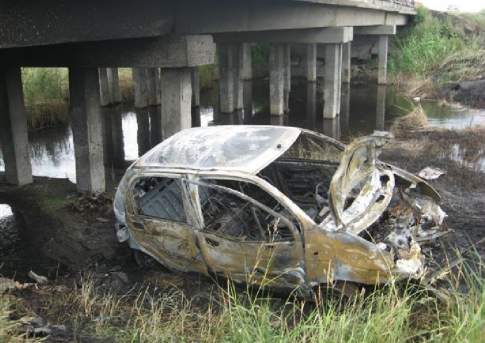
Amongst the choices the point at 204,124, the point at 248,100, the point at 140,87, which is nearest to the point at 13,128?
the point at 204,124

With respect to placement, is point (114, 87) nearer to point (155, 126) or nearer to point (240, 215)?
point (155, 126)

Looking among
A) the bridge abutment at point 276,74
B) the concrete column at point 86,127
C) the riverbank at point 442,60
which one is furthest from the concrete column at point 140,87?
the riverbank at point 442,60

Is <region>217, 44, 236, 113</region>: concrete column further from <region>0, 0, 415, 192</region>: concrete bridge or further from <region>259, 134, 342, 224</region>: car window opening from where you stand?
<region>259, 134, 342, 224</region>: car window opening

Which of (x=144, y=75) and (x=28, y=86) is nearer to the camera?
(x=28, y=86)

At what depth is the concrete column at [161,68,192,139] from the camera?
859 centimetres

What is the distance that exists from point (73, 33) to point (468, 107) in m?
15.7

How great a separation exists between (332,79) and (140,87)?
6.98 m

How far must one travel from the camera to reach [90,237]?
26.5 feet

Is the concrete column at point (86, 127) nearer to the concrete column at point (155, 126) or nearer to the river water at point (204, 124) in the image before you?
the river water at point (204, 124)

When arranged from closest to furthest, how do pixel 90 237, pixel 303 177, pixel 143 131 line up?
pixel 303 177
pixel 90 237
pixel 143 131

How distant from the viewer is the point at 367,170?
242 inches

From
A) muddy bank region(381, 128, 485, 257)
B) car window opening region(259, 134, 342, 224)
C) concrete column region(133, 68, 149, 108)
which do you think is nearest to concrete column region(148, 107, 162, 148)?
concrete column region(133, 68, 149, 108)

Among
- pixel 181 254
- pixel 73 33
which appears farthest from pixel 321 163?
pixel 73 33

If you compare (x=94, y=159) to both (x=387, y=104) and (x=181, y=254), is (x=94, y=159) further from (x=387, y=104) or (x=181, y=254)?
(x=387, y=104)
